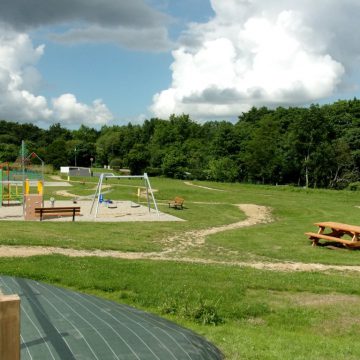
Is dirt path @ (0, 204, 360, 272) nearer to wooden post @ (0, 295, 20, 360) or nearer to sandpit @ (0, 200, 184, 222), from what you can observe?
sandpit @ (0, 200, 184, 222)

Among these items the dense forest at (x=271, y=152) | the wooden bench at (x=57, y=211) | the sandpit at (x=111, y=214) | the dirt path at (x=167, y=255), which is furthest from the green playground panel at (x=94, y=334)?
the dense forest at (x=271, y=152)

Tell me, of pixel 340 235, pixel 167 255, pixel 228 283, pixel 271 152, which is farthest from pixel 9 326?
pixel 271 152

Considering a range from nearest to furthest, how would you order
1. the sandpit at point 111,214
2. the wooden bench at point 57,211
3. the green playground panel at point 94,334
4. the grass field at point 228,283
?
1. the green playground panel at point 94,334
2. the grass field at point 228,283
3. the wooden bench at point 57,211
4. the sandpit at point 111,214

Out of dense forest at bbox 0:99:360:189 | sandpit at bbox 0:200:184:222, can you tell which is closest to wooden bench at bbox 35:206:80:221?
sandpit at bbox 0:200:184:222

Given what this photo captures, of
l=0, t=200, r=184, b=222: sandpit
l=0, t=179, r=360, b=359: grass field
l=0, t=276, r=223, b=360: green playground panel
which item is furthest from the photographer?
l=0, t=200, r=184, b=222: sandpit

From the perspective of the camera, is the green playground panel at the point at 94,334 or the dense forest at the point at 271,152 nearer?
the green playground panel at the point at 94,334

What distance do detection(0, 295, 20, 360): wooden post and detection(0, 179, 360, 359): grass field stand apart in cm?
401

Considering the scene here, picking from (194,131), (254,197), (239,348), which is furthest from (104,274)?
(194,131)

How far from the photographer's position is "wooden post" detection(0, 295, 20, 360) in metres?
2.60

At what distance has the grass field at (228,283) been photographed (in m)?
7.21

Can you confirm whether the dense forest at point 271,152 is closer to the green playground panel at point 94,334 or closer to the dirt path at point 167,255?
the dirt path at point 167,255

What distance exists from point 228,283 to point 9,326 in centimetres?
809

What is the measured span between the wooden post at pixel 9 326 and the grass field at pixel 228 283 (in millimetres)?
4011

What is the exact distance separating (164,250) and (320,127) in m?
55.4
